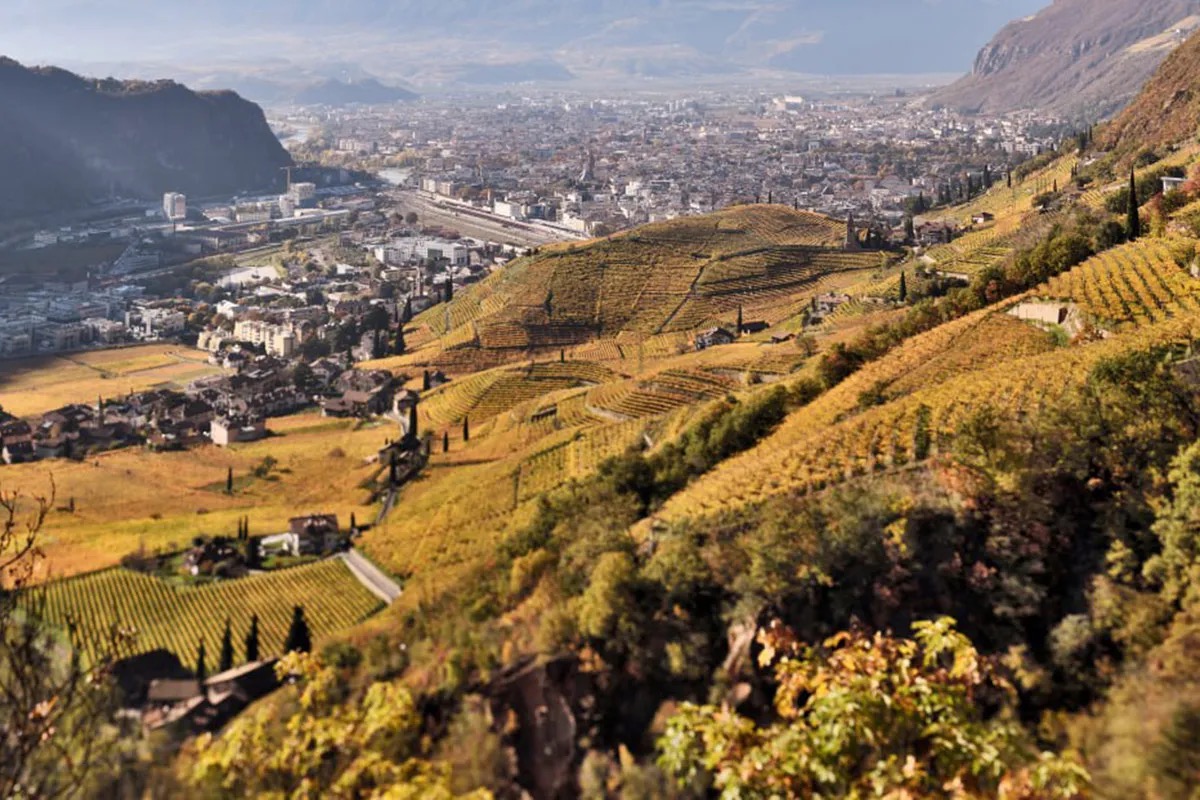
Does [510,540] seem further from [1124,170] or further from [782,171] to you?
[782,171]

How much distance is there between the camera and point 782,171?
90.2m

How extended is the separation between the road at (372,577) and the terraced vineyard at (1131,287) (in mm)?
11589

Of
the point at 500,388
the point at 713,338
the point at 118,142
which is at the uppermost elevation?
the point at 118,142

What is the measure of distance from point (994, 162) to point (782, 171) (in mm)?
19006

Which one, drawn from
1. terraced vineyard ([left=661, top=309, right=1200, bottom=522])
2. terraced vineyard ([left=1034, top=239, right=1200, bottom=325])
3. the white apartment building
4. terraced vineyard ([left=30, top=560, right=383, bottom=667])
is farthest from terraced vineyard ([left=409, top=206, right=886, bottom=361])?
terraced vineyard ([left=661, top=309, right=1200, bottom=522])

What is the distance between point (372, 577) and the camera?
1605cm

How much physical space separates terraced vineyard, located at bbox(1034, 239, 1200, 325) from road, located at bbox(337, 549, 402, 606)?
11589 mm

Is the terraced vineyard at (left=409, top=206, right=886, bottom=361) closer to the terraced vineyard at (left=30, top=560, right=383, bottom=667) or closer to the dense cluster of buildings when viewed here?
the dense cluster of buildings

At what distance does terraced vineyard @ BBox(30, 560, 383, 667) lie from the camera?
558 inches

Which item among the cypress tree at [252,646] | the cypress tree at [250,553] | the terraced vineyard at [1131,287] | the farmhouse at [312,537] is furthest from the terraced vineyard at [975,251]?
the cypress tree at [252,646]

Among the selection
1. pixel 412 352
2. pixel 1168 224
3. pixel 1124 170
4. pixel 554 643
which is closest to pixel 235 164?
pixel 412 352

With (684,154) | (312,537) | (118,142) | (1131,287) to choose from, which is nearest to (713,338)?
(1131,287)

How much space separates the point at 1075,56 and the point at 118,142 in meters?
136

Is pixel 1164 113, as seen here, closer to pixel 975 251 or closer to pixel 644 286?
pixel 975 251
